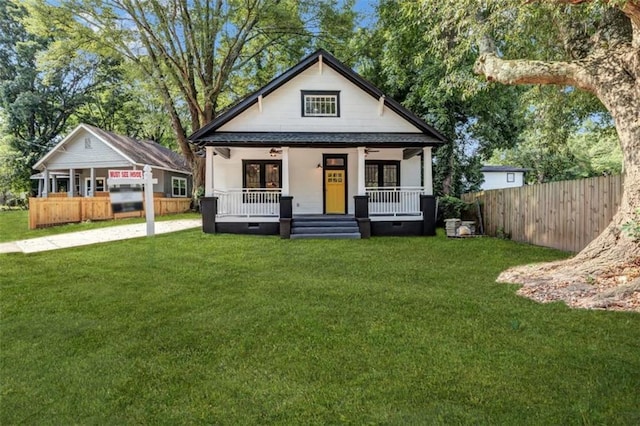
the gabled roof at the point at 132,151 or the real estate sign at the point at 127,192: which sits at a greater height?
the gabled roof at the point at 132,151

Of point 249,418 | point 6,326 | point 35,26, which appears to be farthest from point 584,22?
point 35,26

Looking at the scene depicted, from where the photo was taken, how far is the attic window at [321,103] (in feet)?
44.2

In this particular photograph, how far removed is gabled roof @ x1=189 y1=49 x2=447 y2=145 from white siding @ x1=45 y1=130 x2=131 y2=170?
10.9m

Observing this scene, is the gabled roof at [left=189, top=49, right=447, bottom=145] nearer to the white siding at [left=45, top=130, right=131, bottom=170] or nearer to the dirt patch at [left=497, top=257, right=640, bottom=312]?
the dirt patch at [left=497, top=257, right=640, bottom=312]

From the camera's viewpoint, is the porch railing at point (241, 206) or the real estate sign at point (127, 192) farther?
the porch railing at point (241, 206)

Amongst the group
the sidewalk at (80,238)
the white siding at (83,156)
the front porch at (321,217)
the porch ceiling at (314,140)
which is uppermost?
the white siding at (83,156)

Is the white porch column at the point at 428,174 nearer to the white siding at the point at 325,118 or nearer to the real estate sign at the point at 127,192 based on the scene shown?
the white siding at the point at 325,118

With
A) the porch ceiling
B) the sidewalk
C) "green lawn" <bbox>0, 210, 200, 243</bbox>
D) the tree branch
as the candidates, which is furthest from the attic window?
"green lawn" <bbox>0, 210, 200, 243</bbox>

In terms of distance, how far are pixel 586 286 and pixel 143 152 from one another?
23.4 metres

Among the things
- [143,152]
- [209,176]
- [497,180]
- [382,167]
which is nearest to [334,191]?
[382,167]

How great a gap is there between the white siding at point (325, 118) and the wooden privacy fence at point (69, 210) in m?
8.56

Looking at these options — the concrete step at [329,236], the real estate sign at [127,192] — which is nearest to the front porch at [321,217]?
the concrete step at [329,236]

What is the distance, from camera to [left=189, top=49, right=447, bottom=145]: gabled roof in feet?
41.7

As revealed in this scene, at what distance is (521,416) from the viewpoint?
2377mm
